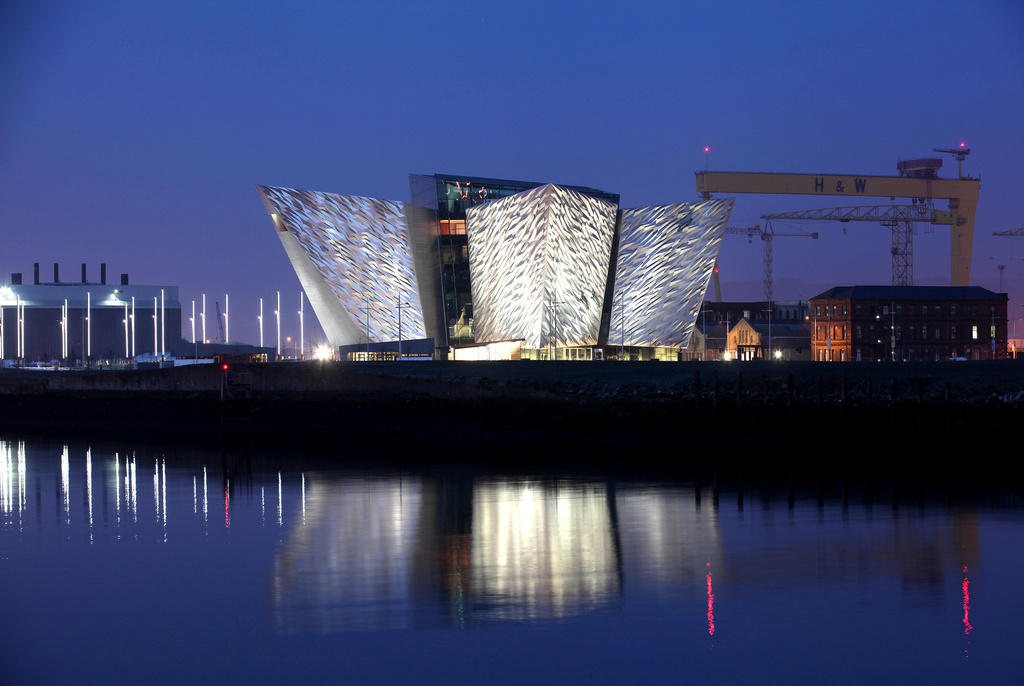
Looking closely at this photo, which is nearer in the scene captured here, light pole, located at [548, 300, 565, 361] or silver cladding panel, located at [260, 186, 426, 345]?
silver cladding panel, located at [260, 186, 426, 345]

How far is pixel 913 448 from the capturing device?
35531 millimetres

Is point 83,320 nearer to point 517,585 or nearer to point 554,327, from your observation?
point 554,327

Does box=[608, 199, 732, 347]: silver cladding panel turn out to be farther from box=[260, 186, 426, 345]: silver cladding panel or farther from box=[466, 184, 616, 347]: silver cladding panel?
box=[260, 186, 426, 345]: silver cladding panel

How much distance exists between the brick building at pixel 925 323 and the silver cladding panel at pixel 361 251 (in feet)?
171

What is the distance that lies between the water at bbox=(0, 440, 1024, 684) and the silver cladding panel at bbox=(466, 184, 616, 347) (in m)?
35.6

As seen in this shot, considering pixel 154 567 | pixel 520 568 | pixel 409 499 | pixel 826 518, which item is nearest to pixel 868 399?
pixel 826 518

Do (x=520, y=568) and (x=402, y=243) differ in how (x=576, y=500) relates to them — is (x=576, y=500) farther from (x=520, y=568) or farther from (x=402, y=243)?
(x=402, y=243)

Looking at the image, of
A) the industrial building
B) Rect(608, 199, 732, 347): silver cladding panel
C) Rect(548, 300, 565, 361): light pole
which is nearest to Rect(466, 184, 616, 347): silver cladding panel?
Rect(548, 300, 565, 361): light pole

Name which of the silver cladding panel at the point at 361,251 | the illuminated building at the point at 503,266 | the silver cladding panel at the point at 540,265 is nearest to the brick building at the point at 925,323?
the illuminated building at the point at 503,266

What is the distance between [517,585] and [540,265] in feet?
152

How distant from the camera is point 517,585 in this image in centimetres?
1714

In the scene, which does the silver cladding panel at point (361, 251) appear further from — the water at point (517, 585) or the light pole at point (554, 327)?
the water at point (517, 585)

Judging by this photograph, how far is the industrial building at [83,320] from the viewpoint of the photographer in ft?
395

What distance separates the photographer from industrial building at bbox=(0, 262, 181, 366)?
395 feet
